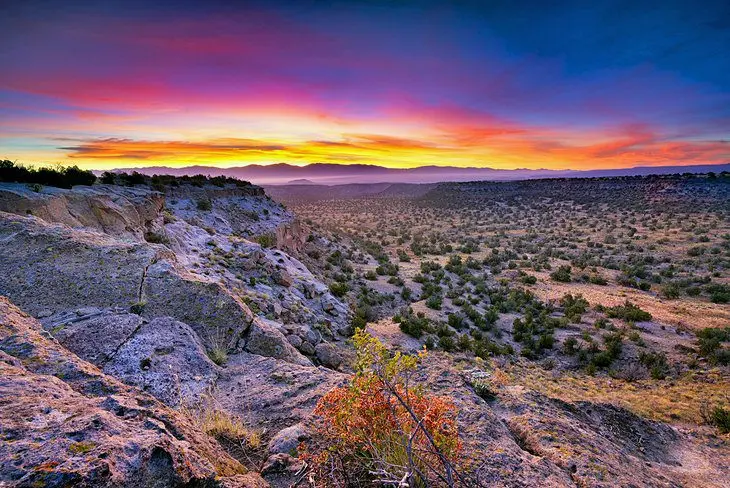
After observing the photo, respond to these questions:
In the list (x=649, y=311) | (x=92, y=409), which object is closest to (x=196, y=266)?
(x=92, y=409)

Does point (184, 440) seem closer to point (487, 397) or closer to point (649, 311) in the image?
point (487, 397)

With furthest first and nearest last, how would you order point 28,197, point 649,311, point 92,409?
1. point 649,311
2. point 28,197
3. point 92,409

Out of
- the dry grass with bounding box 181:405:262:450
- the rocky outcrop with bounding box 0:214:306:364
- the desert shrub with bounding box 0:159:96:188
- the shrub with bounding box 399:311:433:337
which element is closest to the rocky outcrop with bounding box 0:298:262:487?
the dry grass with bounding box 181:405:262:450

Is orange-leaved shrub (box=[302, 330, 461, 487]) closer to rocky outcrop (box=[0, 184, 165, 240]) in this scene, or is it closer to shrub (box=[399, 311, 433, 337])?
rocky outcrop (box=[0, 184, 165, 240])

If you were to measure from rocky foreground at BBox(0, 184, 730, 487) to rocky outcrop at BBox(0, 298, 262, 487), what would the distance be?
11mm

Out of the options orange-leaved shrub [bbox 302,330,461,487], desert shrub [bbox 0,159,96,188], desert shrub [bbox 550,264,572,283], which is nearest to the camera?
orange-leaved shrub [bbox 302,330,461,487]

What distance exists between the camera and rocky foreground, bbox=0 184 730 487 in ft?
7.93

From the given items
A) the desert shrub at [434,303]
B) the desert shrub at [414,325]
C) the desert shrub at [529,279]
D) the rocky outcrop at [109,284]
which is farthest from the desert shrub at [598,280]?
the rocky outcrop at [109,284]

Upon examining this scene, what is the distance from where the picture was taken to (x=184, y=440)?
2.88 m

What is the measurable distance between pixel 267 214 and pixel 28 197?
46.2 feet

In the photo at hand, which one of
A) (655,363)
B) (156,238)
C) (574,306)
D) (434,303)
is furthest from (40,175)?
(574,306)

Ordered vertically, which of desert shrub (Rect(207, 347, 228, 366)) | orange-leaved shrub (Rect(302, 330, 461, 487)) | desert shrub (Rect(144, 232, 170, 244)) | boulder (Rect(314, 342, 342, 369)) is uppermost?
desert shrub (Rect(144, 232, 170, 244))

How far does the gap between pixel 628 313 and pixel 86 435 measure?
17370 mm

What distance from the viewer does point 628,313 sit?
1409cm
